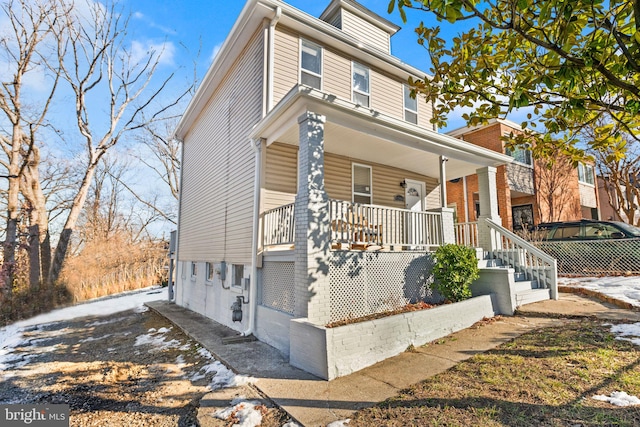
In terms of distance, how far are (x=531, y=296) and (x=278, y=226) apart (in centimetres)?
605

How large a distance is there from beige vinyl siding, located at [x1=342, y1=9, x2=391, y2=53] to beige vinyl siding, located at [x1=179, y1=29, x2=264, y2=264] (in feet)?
12.7

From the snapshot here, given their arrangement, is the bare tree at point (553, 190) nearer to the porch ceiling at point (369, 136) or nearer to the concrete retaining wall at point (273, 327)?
the porch ceiling at point (369, 136)

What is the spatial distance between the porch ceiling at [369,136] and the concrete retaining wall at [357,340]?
356cm

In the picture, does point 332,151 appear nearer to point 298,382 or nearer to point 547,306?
point 298,382

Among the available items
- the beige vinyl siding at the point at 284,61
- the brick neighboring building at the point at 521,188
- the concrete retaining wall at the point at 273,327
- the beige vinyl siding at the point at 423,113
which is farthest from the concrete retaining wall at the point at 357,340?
the brick neighboring building at the point at 521,188

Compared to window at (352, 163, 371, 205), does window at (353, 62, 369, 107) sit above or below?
above

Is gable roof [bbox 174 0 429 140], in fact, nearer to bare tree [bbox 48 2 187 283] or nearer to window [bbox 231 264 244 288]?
window [bbox 231 264 244 288]

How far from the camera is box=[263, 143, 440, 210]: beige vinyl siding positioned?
7.02m

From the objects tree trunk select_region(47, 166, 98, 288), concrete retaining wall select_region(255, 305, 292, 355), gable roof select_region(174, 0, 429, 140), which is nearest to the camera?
concrete retaining wall select_region(255, 305, 292, 355)

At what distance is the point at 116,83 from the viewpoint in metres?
16.3

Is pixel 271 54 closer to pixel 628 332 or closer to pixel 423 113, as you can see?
pixel 423 113

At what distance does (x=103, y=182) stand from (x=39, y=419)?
23290 millimetres

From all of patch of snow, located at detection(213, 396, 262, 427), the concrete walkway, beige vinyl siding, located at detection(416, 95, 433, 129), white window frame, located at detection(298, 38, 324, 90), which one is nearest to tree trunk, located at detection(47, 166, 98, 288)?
the concrete walkway

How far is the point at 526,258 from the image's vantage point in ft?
27.9
